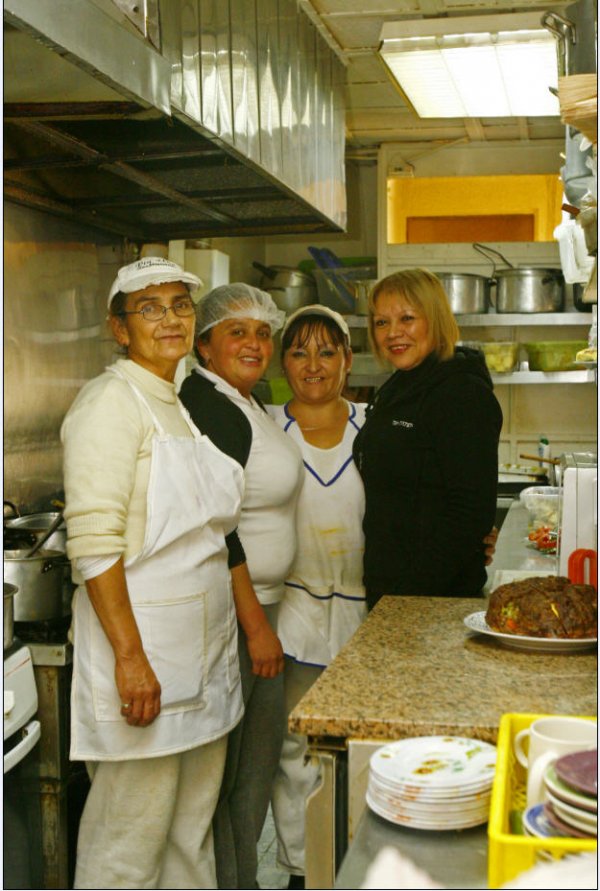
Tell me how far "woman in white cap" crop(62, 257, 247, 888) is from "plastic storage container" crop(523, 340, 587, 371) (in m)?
4.06

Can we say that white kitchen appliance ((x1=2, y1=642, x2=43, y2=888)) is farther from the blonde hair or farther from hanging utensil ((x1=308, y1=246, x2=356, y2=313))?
hanging utensil ((x1=308, y1=246, x2=356, y2=313))

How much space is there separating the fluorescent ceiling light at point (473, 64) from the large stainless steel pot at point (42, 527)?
2144 mm

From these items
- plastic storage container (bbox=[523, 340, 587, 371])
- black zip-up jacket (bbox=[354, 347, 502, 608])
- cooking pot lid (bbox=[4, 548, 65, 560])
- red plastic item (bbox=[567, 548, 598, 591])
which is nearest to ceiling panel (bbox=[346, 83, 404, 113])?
plastic storage container (bbox=[523, 340, 587, 371])

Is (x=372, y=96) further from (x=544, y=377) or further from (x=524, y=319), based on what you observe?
(x=544, y=377)

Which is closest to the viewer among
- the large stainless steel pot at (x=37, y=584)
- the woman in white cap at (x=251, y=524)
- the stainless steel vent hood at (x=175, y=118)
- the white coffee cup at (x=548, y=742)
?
the white coffee cup at (x=548, y=742)

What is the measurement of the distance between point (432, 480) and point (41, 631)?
1.16 m

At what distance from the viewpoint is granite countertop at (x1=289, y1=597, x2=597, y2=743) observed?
65.2 inches

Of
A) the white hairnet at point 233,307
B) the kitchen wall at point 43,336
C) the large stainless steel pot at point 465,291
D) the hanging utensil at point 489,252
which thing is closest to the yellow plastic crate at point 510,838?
the white hairnet at point 233,307

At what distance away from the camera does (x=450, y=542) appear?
2740 millimetres

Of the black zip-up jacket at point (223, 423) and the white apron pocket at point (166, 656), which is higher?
the black zip-up jacket at point (223, 423)

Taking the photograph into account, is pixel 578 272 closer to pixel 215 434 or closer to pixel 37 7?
pixel 215 434

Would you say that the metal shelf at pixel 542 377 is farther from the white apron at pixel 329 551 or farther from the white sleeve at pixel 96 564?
the white sleeve at pixel 96 564

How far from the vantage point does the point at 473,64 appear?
4098mm

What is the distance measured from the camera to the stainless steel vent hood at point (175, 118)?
2182mm
